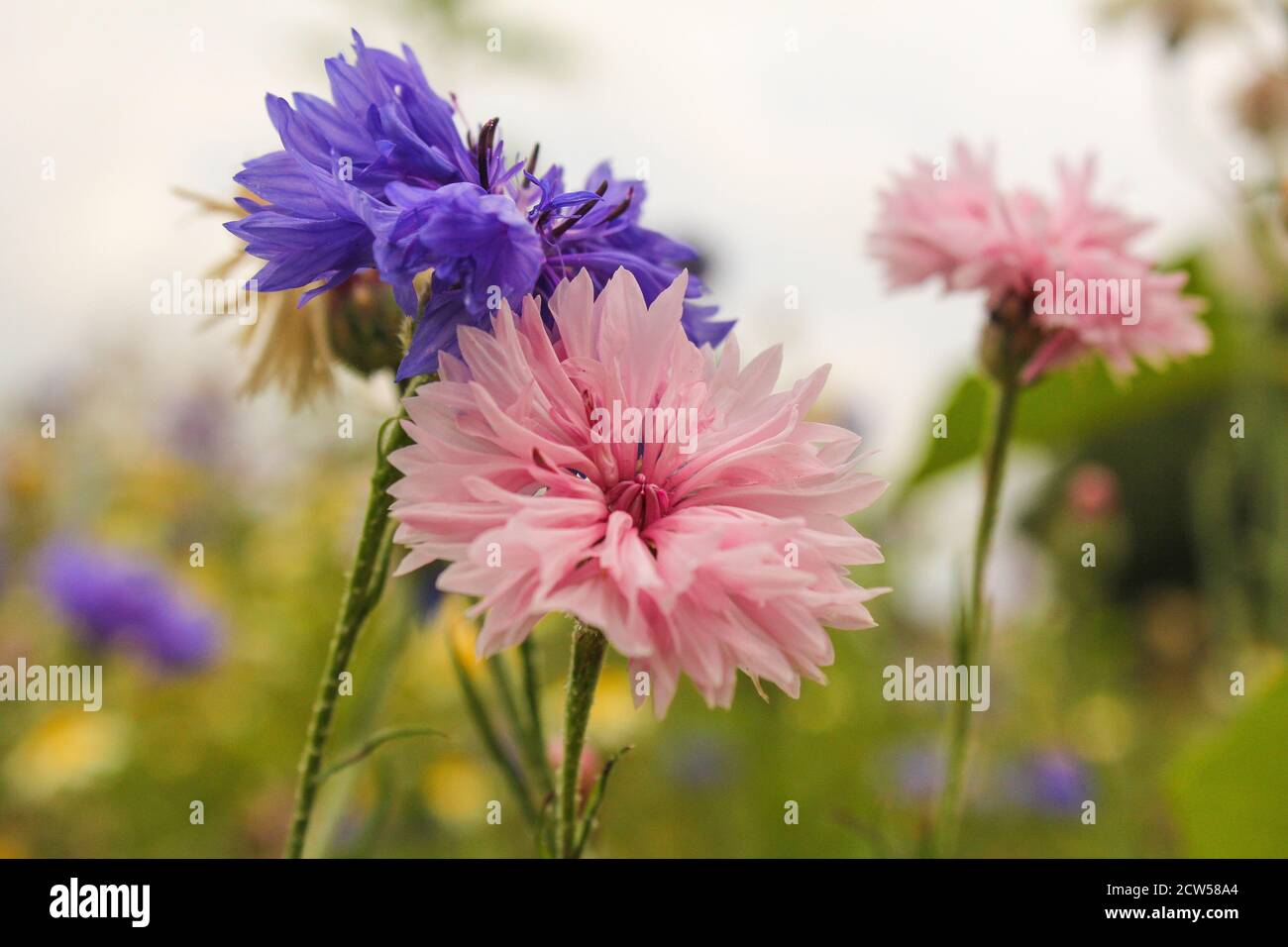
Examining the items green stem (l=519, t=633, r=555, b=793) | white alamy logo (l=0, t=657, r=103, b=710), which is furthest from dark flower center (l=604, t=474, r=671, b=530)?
white alamy logo (l=0, t=657, r=103, b=710)

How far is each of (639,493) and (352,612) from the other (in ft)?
0.34

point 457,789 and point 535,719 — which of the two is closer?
point 535,719

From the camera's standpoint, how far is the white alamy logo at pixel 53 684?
1044 mm

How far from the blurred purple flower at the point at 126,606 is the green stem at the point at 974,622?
88 cm

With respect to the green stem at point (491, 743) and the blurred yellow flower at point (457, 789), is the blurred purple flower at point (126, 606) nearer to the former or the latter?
the blurred yellow flower at point (457, 789)

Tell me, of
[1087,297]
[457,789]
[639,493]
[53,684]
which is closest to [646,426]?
[639,493]

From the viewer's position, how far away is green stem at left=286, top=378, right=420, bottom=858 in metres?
0.33

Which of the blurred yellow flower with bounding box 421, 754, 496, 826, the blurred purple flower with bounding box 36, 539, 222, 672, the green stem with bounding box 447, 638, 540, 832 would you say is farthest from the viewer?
the blurred purple flower with bounding box 36, 539, 222, 672

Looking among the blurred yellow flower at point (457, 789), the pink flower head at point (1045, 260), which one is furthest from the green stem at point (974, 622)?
the blurred yellow flower at point (457, 789)

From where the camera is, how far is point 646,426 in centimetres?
30

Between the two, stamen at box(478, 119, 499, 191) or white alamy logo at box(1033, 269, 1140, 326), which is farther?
white alamy logo at box(1033, 269, 1140, 326)

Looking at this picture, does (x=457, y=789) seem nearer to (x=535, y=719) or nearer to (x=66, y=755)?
(x=66, y=755)

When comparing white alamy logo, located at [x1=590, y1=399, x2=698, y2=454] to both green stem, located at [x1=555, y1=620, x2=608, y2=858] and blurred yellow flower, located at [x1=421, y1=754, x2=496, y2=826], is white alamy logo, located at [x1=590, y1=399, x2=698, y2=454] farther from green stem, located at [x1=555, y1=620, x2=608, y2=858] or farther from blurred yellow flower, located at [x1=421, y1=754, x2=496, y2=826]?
blurred yellow flower, located at [x1=421, y1=754, x2=496, y2=826]

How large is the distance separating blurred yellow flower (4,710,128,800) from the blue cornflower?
0.85m
